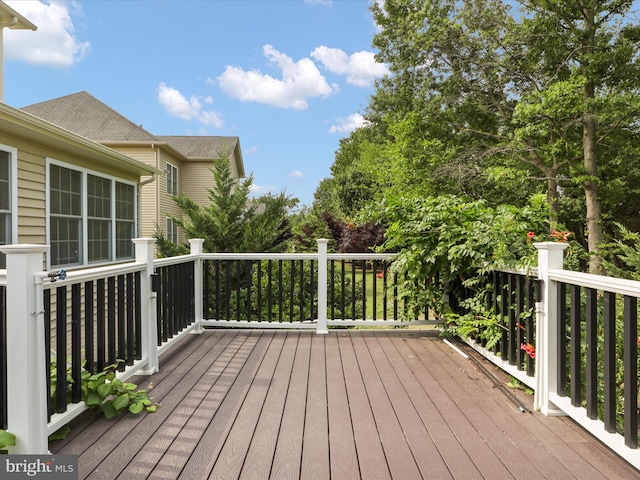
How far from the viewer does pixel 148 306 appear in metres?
3.09

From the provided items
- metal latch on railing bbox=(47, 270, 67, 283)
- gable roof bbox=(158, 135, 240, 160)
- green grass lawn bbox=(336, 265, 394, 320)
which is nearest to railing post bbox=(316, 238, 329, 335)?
green grass lawn bbox=(336, 265, 394, 320)

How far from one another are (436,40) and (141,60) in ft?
32.4

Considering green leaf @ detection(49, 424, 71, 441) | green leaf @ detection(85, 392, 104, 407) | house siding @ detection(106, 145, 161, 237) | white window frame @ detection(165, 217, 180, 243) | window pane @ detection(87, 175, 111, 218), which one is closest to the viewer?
green leaf @ detection(49, 424, 71, 441)

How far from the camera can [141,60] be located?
1438cm

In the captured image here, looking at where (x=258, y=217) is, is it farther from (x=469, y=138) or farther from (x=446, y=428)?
(x=469, y=138)

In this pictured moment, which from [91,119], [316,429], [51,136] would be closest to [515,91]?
[51,136]

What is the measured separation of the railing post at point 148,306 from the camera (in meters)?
3.03

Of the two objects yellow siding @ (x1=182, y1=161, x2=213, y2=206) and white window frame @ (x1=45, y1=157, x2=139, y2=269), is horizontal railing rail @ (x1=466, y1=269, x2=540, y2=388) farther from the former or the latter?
yellow siding @ (x1=182, y1=161, x2=213, y2=206)

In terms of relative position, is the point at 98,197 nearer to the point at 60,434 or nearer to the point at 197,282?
the point at 197,282

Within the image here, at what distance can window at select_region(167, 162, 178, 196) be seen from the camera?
13741mm

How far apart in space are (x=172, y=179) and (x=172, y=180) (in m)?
0.04

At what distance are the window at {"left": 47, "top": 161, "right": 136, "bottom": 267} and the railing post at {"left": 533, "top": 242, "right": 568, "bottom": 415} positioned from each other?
20.2 ft

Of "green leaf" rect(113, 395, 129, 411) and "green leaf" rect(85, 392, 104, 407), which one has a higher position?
"green leaf" rect(85, 392, 104, 407)

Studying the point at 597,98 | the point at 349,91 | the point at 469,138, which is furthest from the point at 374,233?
the point at 349,91
